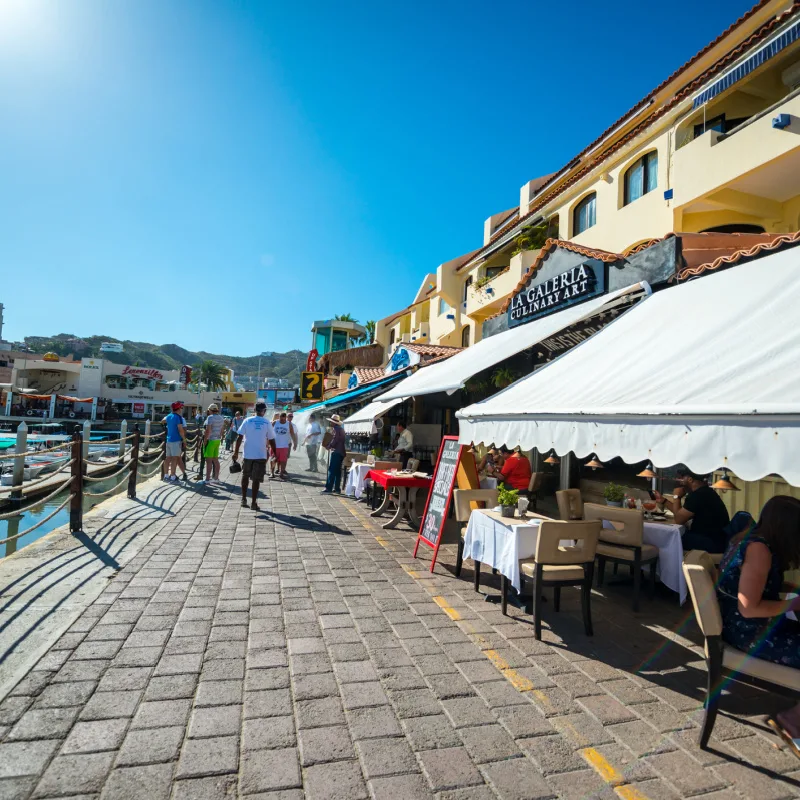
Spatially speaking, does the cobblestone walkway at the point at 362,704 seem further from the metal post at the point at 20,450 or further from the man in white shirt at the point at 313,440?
the man in white shirt at the point at 313,440

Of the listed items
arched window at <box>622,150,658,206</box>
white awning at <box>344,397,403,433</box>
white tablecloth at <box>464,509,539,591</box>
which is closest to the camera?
white tablecloth at <box>464,509,539,591</box>

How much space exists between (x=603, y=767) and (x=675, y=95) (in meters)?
13.1

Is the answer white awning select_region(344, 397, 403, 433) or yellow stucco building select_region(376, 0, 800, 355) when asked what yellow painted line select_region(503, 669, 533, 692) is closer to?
white awning select_region(344, 397, 403, 433)

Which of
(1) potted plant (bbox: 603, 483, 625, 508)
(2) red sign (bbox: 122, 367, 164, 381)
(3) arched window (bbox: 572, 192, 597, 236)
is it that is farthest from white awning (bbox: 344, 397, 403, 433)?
(2) red sign (bbox: 122, 367, 164, 381)

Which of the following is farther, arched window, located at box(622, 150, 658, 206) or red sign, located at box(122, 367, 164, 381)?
red sign, located at box(122, 367, 164, 381)

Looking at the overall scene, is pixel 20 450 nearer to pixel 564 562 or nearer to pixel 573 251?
pixel 564 562

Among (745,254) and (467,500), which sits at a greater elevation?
(745,254)

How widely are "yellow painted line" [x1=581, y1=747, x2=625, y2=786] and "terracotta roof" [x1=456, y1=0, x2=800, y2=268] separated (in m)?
11.3

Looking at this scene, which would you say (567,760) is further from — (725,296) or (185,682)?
(725,296)

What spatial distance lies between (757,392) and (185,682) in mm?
4031

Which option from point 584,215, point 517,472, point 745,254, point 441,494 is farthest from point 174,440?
point 584,215

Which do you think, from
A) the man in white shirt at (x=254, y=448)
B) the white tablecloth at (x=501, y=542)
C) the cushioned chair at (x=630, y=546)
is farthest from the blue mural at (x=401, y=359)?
the cushioned chair at (x=630, y=546)

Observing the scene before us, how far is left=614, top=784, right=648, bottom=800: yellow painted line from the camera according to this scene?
7.78ft

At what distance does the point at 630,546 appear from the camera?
5316mm
